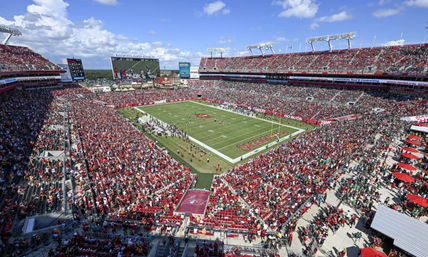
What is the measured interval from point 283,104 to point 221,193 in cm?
3611

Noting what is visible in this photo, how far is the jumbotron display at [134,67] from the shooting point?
218ft

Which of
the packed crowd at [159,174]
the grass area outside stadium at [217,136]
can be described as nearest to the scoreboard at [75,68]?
the grass area outside stadium at [217,136]

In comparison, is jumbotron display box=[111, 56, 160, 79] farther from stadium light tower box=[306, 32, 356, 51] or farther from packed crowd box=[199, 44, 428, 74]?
stadium light tower box=[306, 32, 356, 51]

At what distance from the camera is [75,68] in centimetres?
7100

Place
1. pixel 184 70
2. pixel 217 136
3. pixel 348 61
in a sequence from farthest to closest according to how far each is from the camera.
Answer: pixel 184 70
pixel 348 61
pixel 217 136

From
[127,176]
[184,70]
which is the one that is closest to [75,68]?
[184,70]

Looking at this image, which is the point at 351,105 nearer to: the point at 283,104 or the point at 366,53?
the point at 283,104

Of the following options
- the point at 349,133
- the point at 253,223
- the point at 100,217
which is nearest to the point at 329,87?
the point at 349,133

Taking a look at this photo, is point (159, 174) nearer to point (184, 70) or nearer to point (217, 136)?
point (217, 136)

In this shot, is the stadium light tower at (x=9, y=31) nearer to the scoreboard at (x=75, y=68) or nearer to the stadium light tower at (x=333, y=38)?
the scoreboard at (x=75, y=68)

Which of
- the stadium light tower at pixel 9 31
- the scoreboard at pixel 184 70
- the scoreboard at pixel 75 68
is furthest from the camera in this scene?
the scoreboard at pixel 184 70

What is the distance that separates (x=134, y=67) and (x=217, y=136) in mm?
52428

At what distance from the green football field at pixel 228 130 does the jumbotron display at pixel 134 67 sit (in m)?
27.0

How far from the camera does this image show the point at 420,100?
3391cm
